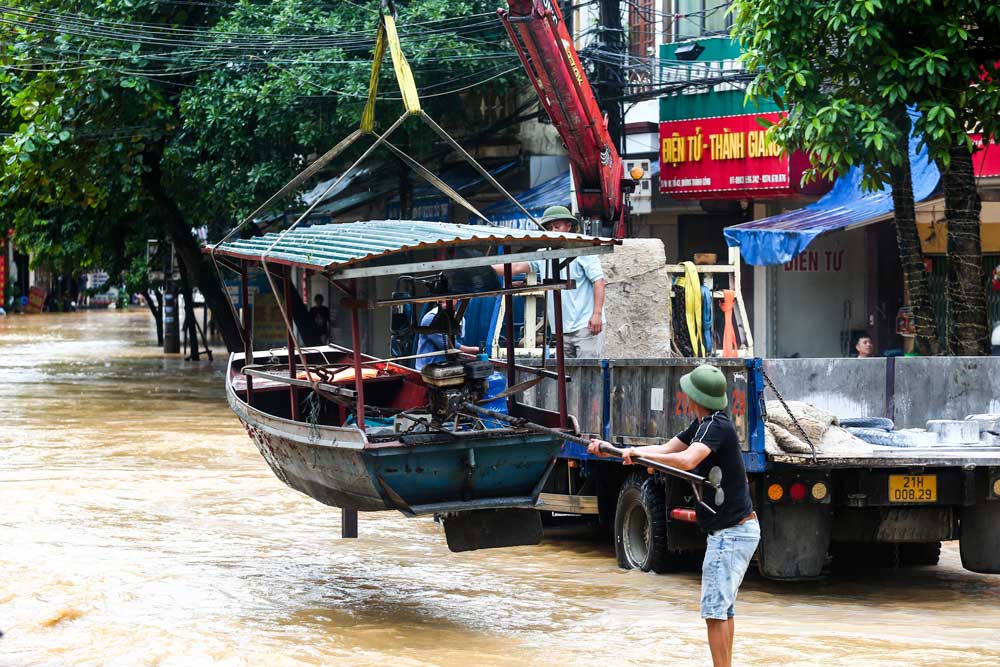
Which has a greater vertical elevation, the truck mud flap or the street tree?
the street tree

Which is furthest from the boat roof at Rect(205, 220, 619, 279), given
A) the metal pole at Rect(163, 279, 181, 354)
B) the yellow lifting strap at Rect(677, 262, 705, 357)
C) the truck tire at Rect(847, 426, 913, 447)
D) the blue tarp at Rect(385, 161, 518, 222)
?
the metal pole at Rect(163, 279, 181, 354)

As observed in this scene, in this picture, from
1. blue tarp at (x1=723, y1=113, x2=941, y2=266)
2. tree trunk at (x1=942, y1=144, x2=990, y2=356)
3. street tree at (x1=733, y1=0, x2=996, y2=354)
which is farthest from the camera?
blue tarp at (x1=723, y1=113, x2=941, y2=266)

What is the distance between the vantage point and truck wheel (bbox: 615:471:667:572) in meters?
8.76

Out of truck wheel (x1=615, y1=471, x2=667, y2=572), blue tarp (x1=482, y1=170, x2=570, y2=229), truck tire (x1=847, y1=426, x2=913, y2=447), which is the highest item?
blue tarp (x1=482, y1=170, x2=570, y2=229)

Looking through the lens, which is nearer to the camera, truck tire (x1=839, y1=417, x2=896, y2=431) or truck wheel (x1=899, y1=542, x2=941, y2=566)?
truck tire (x1=839, y1=417, x2=896, y2=431)

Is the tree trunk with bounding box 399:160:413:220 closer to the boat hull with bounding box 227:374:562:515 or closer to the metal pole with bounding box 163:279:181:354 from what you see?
the boat hull with bounding box 227:374:562:515

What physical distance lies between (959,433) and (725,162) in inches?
472

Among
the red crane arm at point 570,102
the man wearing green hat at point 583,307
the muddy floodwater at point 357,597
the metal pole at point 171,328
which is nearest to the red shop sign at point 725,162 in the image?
the red crane arm at point 570,102

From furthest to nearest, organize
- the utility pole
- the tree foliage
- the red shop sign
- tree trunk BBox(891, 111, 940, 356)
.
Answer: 1. the tree foliage
2. the red shop sign
3. the utility pole
4. tree trunk BBox(891, 111, 940, 356)

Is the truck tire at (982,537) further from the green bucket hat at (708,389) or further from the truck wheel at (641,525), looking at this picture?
the green bucket hat at (708,389)

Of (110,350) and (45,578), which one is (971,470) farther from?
(110,350)

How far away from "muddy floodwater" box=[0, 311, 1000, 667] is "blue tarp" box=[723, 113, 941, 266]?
7.32 metres

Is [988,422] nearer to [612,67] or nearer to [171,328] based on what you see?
[612,67]

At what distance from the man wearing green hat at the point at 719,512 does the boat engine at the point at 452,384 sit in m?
1.66
